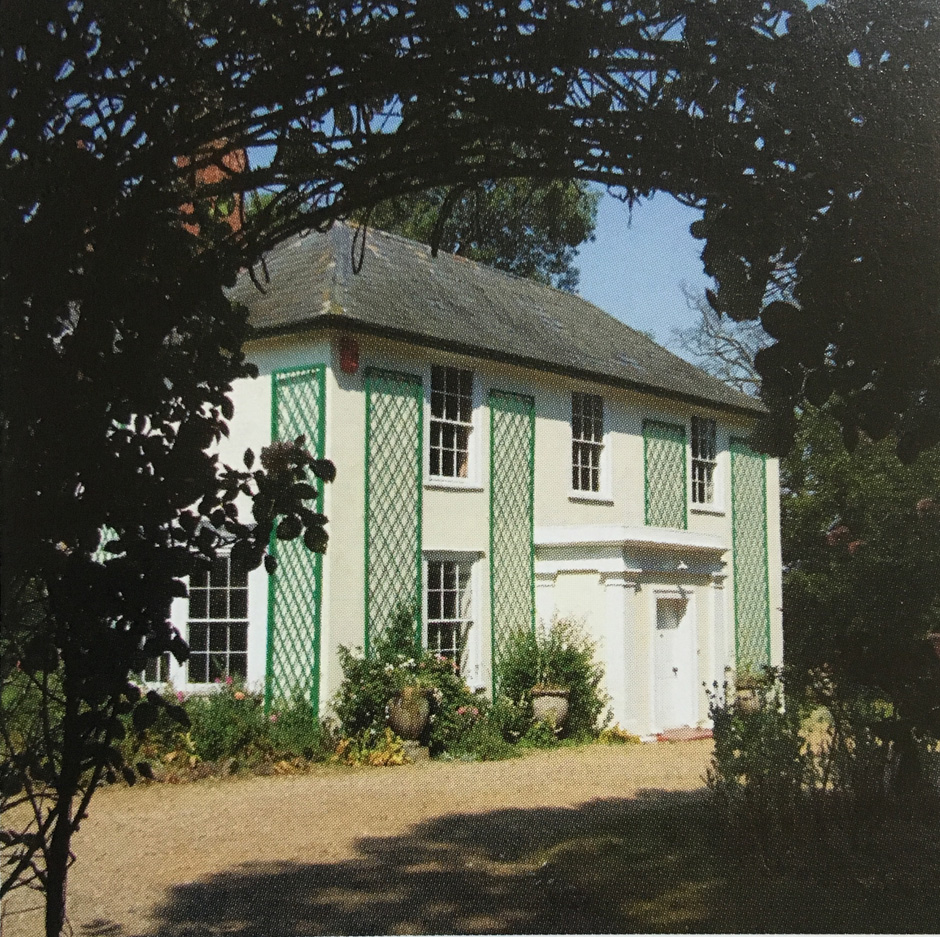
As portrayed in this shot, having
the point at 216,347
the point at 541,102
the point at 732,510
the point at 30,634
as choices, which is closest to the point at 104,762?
the point at 30,634

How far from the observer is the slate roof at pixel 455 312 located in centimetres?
1383

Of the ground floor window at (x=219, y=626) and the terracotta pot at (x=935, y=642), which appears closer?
the terracotta pot at (x=935, y=642)

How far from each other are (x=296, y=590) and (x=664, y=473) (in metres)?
7.59

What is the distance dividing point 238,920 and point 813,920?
338 cm

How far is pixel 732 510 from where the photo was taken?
65.9ft

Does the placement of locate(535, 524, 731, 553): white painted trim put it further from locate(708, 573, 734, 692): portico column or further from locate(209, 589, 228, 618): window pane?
locate(209, 589, 228, 618): window pane

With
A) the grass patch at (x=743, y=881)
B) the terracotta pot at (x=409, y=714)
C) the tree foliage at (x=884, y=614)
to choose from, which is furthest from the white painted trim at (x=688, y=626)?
the grass patch at (x=743, y=881)

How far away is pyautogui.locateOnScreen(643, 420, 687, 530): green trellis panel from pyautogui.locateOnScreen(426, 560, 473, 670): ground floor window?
167 inches

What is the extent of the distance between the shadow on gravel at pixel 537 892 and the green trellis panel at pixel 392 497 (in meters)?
4.90

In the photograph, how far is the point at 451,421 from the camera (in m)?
15.0

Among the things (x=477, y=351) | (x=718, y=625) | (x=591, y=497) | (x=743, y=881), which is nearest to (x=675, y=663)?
(x=718, y=625)

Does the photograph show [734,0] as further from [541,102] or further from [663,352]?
[663,352]

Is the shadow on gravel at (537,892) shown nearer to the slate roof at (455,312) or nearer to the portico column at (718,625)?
the slate roof at (455,312)

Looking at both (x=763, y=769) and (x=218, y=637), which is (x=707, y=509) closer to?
(x=218, y=637)
